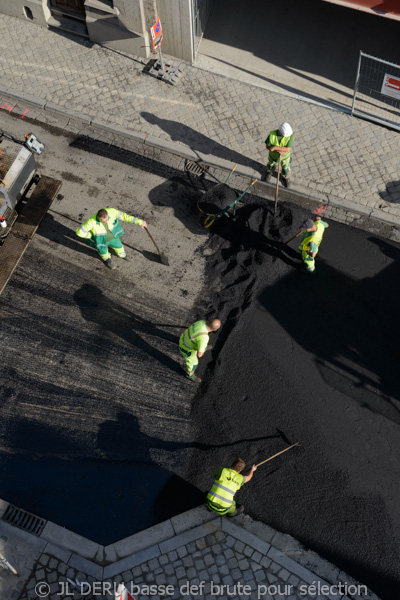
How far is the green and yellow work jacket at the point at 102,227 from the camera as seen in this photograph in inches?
357

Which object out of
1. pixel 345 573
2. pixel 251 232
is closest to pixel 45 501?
pixel 345 573

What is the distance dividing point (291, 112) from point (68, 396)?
803cm

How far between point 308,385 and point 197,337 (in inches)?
95.8

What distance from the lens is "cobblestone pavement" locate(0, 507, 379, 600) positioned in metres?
8.11

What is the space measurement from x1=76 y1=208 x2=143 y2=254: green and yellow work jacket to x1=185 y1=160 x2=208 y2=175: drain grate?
2.64 metres

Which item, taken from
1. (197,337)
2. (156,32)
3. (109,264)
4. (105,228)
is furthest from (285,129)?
(197,337)

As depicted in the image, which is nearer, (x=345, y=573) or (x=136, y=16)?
(x=345, y=573)

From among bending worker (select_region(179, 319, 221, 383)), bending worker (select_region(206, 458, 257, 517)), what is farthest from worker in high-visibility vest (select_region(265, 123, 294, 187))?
bending worker (select_region(206, 458, 257, 517))

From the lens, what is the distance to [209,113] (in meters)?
12.0

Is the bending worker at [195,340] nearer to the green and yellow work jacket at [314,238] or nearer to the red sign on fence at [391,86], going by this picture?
the green and yellow work jacket at [314,238]

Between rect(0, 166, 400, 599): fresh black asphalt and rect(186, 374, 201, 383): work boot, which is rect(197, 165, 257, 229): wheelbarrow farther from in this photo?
rect(186, 374, 201, 383): work boot

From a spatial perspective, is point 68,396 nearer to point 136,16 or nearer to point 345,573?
point 345,573

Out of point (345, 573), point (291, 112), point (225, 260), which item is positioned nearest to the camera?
point (345, 573)

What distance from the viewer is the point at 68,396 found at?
30.2ft
